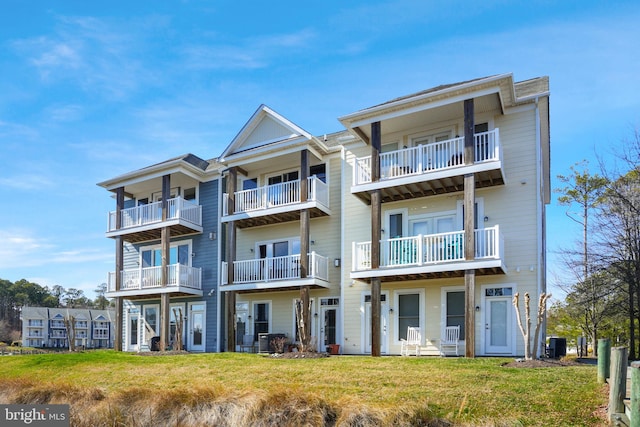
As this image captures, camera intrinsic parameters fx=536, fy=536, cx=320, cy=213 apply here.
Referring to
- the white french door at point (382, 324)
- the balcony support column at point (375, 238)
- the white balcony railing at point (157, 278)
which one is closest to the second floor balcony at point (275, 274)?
the white french door at point (382, 324)

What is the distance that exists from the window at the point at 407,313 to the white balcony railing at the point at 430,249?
1.84 meters

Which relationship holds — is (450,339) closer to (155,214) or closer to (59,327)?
(155,214)

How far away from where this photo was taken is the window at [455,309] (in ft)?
55.3

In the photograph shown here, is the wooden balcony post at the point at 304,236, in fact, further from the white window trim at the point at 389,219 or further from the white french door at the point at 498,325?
the white french door at the point at 498,325

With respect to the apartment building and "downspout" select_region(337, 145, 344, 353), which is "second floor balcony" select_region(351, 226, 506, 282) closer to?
"downspout" select_region(337, 145, 344, 353)

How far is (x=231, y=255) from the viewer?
68.2ft

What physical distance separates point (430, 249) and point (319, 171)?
6397mm

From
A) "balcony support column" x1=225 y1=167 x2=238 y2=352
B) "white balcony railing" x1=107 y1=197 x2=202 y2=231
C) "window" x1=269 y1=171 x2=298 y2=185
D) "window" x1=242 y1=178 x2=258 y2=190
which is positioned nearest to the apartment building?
"white balcony railing" x1=107 y1=197 x2=202 y2=231

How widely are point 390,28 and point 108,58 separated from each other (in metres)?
8.18

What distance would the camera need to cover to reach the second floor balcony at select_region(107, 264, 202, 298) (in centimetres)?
2177

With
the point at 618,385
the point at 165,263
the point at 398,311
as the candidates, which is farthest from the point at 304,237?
the point at 618,385

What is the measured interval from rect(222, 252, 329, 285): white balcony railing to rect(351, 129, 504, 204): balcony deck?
2.94 m

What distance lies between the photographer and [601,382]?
918 centimetres

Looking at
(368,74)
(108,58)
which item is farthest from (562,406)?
(108,58)
